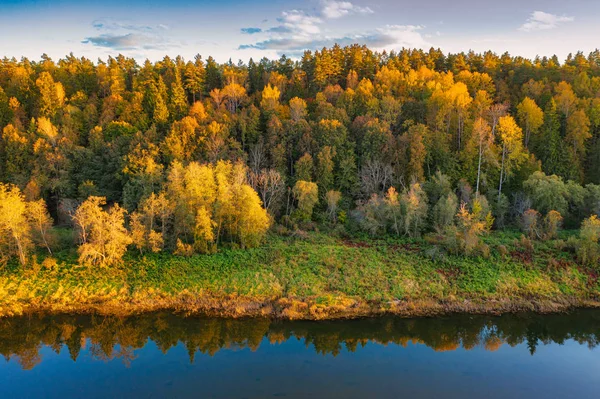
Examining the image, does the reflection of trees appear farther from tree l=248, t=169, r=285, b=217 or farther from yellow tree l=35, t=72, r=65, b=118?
yellow tree l=35, t=72, r=65, b=118

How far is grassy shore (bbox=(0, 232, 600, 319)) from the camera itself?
33500 mm

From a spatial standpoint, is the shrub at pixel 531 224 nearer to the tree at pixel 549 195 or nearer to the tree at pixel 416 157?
the tree at pixel 549 195

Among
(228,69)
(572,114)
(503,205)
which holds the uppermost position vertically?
(228,69)

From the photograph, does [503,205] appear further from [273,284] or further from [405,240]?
[273,284]

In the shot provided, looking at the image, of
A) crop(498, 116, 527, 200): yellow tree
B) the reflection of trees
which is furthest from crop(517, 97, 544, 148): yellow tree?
the reflection of trees

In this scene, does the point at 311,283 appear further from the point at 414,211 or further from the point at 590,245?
the point at 590,245

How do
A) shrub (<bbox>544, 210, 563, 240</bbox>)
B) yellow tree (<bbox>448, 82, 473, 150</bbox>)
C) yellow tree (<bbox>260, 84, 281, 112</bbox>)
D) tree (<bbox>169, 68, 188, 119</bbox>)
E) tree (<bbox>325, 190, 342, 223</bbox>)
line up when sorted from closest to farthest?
shrub (<bbox>544, 210, 563, 240</bbox>)
tree (<bbox>325, 190, 342, 223</bbox>)
yellow tree (<bbox>448, 82, 473, 150</bbox>)
yellow tree (<bbox>260, 84, 281, 112</bbox>)
tree (<bbox>169, 68, 188, 119</bbox>)

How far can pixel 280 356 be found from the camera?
28234 mm

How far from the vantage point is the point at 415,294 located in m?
34.7

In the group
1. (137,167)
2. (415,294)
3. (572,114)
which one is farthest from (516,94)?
(137,167)

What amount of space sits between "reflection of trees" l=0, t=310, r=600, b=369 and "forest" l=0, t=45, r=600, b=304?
724 cm

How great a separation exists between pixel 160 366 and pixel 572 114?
200 ft

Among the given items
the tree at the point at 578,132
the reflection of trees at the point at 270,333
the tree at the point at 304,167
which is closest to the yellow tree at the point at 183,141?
Answer: the tree at the point at 304,167

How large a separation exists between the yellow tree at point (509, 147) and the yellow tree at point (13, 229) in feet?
181
